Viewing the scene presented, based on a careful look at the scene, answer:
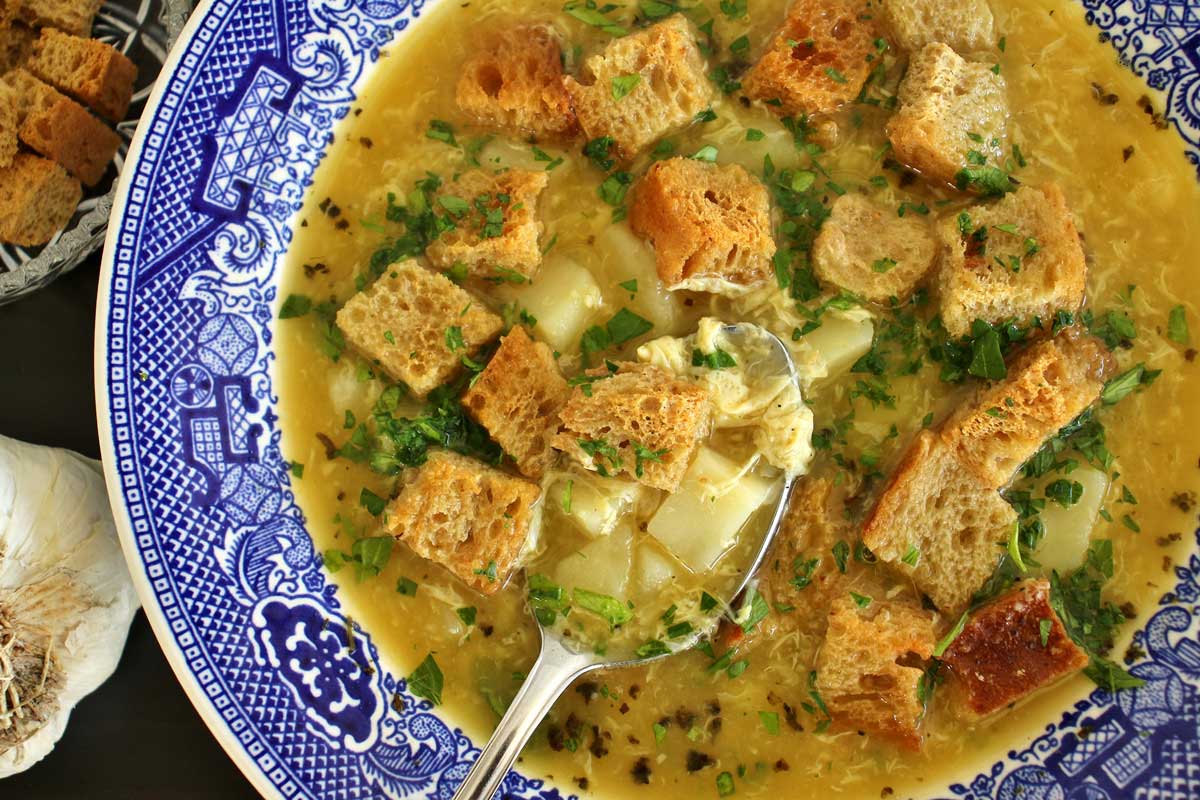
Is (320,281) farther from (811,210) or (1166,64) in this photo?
(1166,64)

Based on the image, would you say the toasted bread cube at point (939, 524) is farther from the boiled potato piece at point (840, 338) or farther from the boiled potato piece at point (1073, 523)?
the boiled potato piece at point (840, 338)

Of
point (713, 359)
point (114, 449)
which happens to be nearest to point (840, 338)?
point (713, 359)

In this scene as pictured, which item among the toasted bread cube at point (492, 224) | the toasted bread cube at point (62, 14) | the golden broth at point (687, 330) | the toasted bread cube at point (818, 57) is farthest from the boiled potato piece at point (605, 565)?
the toasted bread cube at point (62, 14)

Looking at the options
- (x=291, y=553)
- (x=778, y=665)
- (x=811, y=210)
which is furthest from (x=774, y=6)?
(x=291, y=553)

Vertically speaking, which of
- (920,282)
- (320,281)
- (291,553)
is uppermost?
(920,282)

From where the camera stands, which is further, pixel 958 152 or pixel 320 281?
pixel 320 281

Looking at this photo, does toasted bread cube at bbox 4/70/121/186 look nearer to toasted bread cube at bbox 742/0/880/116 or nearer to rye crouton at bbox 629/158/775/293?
rye crouton at bbox 629/158/775/293

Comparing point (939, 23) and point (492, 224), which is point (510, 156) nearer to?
point (492, 224)
